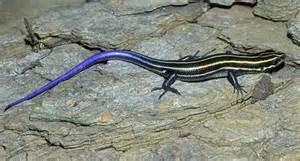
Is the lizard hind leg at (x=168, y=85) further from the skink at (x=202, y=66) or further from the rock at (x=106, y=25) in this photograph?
the rock at (x=106, y=25)

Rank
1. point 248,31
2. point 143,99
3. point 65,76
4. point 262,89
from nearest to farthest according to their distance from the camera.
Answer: point 143,99 → point 262,89 → point 65,76 → point 248,31

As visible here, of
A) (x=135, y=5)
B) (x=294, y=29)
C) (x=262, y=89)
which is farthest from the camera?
(x=135, y=5)

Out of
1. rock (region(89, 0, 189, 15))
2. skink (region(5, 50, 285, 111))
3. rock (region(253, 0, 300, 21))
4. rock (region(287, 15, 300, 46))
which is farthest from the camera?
rock (region(89, 0, 189, 15))

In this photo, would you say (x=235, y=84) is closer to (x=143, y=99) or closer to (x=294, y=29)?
(x=143, y=99)

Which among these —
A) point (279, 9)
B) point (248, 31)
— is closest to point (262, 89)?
point (248, 31)

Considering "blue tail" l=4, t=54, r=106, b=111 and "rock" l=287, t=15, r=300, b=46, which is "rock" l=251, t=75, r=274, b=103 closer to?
"rock" l=287, t=15, r=300, b=46

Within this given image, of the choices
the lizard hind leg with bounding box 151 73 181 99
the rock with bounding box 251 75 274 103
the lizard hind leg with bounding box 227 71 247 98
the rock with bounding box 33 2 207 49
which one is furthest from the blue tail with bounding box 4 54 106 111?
the rock with bounding box 251 75 274 103
